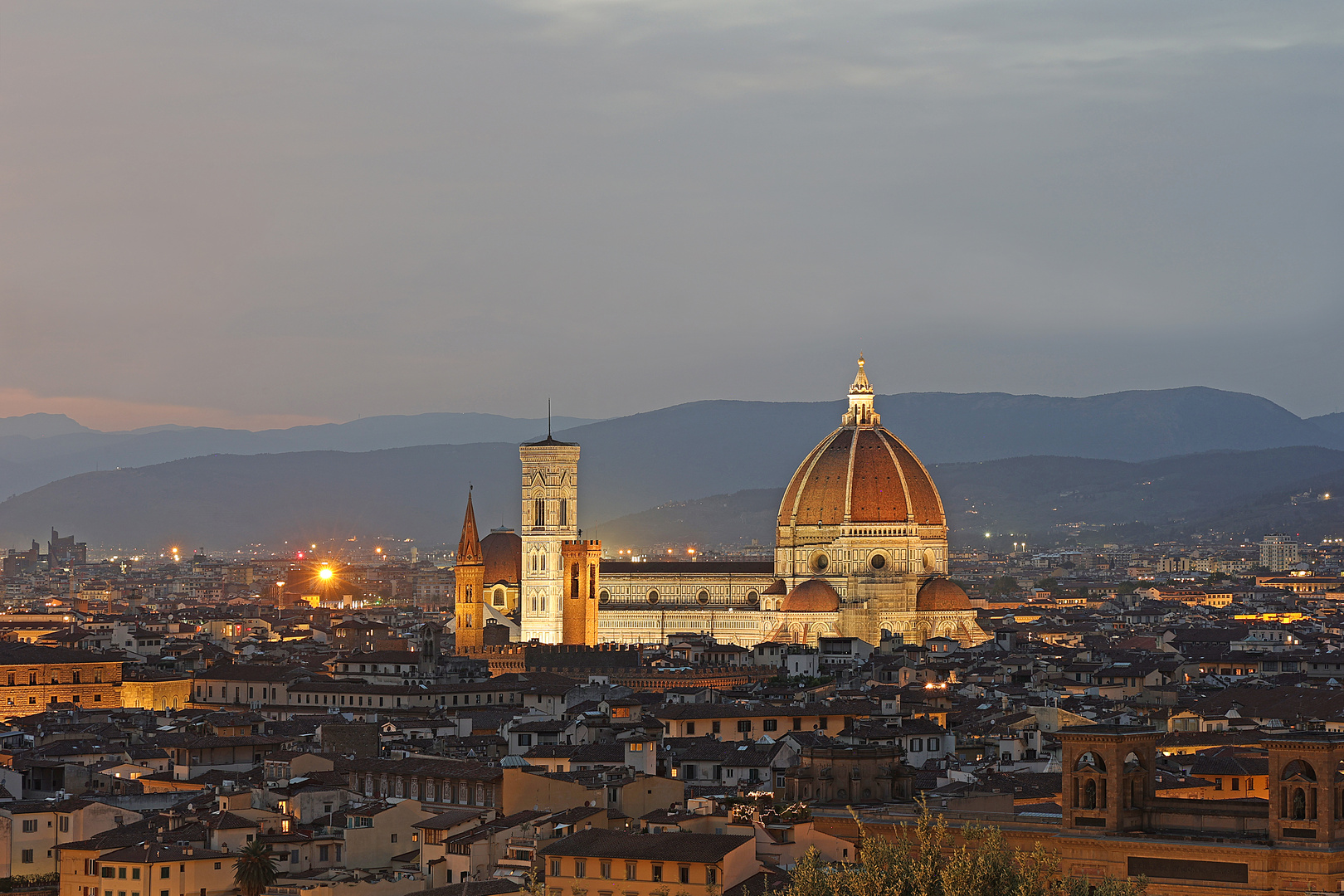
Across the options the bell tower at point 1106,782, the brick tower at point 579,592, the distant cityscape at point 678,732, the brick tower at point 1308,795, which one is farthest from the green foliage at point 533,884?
the brick tower at point 579,592

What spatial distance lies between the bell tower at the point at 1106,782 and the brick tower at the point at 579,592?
101811 mm

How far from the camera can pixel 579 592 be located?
14025cm

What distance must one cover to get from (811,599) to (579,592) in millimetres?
12380

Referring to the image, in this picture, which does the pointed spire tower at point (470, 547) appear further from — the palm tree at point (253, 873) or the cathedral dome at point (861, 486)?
the palm tree at point (253, 873)

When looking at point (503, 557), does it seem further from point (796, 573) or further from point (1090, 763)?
point (1090, 763)

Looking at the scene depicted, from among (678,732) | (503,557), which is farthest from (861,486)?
(678,732)

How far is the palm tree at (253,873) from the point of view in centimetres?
Answer: 4672

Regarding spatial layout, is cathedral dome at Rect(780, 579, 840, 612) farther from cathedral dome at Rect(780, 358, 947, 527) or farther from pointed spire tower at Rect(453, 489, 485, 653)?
pointed spire tower at Rect(453, 489, 485, 653)

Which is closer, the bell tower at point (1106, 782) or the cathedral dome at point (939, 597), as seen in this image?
the bell tower at point (1106, 782)

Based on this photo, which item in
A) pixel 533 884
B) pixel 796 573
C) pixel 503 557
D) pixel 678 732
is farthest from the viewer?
pixel 503 557

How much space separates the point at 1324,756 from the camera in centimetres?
3444

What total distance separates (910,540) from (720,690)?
51.4 meters

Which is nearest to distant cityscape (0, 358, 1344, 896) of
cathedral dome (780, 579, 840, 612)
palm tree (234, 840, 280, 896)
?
cathedral dome (780, 579, 840, 612)

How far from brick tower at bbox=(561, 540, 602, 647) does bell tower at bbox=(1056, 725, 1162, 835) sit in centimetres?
10181
